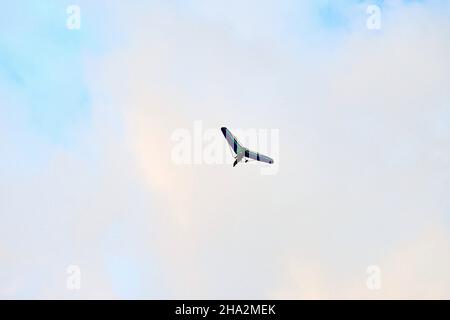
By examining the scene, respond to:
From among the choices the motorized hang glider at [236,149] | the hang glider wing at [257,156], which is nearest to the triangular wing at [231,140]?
the motorized hang glider at [236,149]

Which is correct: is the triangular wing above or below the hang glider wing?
above

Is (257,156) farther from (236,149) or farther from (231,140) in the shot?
(231,140)

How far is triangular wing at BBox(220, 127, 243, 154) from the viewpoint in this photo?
143375 millimetres

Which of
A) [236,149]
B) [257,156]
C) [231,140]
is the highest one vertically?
[231,140]

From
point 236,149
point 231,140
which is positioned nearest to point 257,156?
point 236,149

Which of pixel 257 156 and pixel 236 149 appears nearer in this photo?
pixel 236 149

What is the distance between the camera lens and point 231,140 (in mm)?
143750

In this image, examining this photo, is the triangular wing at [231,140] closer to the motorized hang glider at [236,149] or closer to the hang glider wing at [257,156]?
the motorized hang glider at [236,149]

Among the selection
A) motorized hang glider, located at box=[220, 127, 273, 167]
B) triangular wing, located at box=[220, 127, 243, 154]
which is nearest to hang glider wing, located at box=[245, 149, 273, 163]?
motorized hang glider, located at box=[220, 127, 273, 167]

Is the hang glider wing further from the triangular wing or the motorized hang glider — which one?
the triangular wing

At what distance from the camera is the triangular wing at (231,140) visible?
470 feet
